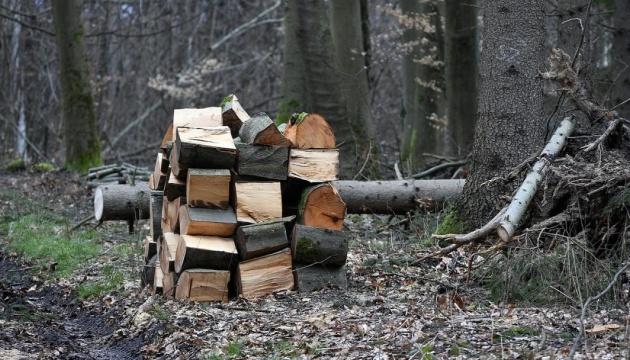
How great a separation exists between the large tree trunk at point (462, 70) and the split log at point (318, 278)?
7.68 metres

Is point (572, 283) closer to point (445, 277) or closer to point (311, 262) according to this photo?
point (445, 277)

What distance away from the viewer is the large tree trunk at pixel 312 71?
1391 centimetres

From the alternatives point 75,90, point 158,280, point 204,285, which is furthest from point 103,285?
point 75,90

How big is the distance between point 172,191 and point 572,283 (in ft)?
12.2

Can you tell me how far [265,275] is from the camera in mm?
7523

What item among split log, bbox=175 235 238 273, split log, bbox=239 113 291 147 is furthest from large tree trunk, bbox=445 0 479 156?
split log, bbox=175 235 238 273

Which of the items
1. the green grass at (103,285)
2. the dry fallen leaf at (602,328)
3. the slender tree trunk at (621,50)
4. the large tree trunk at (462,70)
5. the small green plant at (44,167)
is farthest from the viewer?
the small green plant at (44,167)

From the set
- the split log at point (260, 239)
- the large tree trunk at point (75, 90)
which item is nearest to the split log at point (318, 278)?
the split log at point (260, 239)

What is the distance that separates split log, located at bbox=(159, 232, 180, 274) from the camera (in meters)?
7.79

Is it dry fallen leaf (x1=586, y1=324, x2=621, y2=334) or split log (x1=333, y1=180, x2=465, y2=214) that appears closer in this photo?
dry fallen leaf (x1=586, y1=324, x2=621, y2=334)

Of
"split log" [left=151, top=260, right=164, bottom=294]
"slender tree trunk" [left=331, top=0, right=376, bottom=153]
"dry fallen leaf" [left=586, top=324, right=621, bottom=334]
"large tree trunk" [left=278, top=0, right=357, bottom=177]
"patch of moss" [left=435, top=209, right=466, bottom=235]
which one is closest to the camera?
"dry fallen leaf" [left=586, top=324, right=621, bottom=334]

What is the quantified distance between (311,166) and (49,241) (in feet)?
16.1

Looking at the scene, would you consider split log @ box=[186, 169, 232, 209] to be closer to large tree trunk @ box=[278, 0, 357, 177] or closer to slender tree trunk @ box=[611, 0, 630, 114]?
large tree trunk @ box=[278, 0, 357, 177]

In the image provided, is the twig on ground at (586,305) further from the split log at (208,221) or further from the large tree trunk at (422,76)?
the large tree trunk at (422,76)
